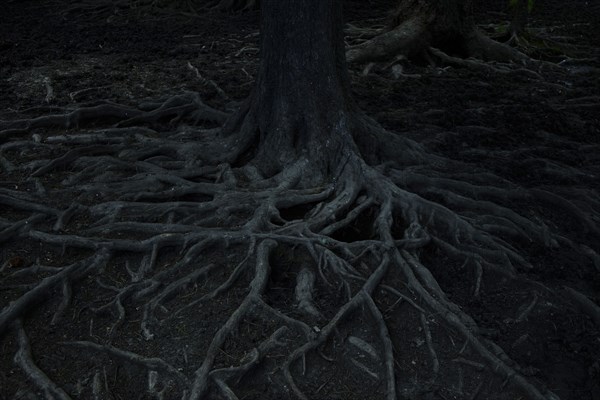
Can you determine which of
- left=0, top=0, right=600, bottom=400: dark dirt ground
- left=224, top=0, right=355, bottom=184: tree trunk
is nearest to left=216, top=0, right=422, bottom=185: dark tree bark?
left=224, top=0, right=355, bottom=184: tree trunk

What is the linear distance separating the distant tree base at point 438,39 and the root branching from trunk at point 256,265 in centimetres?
397

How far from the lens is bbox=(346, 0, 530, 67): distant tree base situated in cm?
987

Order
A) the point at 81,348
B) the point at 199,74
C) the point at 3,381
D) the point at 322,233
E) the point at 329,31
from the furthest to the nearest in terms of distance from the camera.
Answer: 1. the point at 199,74
2. the point at 329,31
3. the point at 322,233
4. the point at 81,348
5. the point at 3,381

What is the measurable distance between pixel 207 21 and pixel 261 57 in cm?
794

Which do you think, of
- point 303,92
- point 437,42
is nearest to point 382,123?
point 303,92

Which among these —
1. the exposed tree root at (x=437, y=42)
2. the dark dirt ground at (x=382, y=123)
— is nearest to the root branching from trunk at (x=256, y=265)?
the dark dirt ground at (x=382, y=123)

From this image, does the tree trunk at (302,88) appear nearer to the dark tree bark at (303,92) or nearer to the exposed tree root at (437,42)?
the dark tree bark at (303,92)

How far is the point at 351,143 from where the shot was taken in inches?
228

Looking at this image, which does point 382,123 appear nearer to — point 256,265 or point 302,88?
point 302,88

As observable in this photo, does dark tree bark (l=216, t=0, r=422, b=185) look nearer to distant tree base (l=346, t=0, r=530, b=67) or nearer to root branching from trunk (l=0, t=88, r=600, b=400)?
root branching from trunk (l=0, t=88, r=600, b=400)

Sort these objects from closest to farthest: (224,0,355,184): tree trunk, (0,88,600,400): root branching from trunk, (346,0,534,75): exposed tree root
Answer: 1. (0,88,600,400): root branching from trunk
2. (224,0,355,184): tree trunk
3. (346,0,534,75): exposed tree root

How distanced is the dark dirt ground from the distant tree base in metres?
0.46

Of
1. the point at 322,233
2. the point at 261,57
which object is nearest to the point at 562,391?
the point at 322,233

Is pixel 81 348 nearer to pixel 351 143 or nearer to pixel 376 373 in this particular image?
pixel 376 373
